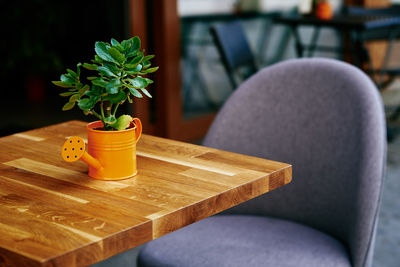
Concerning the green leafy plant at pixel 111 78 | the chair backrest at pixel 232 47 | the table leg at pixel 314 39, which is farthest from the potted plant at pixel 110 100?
the table leg at pixel 314 39

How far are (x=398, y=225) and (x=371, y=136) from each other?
151 centimetres

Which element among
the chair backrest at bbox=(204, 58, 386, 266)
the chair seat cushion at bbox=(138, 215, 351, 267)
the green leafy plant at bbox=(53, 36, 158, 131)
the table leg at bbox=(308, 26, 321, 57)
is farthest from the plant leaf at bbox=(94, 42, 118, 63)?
the table leg at bbox=(308, 26, 321, 57)

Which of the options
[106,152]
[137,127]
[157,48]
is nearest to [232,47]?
[157,48]

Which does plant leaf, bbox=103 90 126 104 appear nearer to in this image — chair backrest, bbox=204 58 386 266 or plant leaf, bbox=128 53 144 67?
plant leaf, bbox=128 53 144 67

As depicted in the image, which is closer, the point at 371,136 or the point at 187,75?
the point at 371,136

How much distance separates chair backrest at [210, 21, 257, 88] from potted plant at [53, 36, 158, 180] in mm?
2637

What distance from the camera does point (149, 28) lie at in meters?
4.10

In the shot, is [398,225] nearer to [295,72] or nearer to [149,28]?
[295,72]

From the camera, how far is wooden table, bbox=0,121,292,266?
0.89 m

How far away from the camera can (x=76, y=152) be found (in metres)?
1.15

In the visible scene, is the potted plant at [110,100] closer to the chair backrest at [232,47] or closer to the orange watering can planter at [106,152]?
the orange watering can planter at [106,152]

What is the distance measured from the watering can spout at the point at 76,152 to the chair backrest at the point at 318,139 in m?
0.67

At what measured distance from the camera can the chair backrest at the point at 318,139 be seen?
152 centimetres

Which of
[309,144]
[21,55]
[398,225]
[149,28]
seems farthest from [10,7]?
[309,144]
